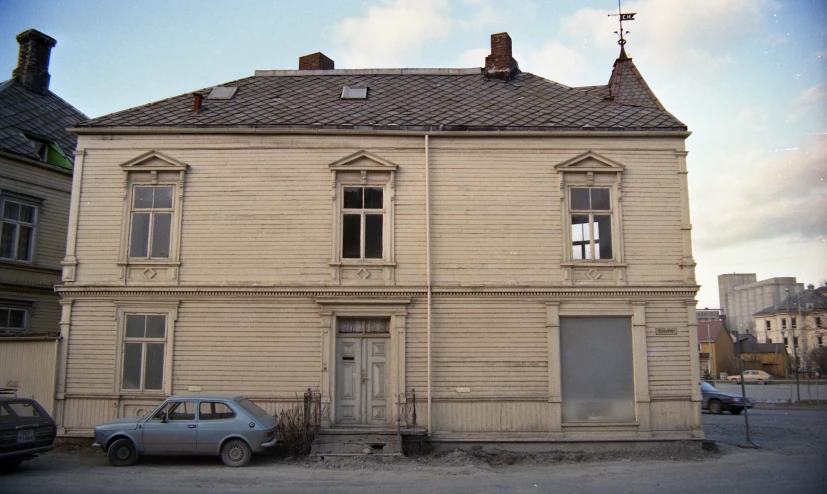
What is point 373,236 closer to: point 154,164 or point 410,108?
point 410,108

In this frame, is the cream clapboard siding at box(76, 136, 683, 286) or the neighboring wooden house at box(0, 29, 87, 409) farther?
the neighboring wooden house at box(0, 29, 87, 409)

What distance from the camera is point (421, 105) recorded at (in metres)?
16.9

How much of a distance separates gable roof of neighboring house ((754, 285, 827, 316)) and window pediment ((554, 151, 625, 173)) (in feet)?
78.4

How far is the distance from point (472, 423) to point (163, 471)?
6.65m

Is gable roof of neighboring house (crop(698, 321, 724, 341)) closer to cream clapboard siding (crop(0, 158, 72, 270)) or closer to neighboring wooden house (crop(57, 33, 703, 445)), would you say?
neighboring wooden house (crop(57, 33, 703, 445))

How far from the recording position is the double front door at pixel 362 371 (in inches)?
586

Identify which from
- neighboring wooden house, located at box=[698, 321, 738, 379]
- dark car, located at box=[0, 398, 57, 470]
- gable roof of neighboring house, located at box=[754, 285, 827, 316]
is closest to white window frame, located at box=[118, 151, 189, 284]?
dark car, located at box=[0, 398, 57, 470]

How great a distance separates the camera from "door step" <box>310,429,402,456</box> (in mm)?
13172

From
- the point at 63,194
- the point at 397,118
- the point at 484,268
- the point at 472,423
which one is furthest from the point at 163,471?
the point at 63,194

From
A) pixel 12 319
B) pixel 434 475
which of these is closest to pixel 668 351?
pixel 434 475

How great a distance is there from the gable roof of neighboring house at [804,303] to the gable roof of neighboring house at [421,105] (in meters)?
23.1

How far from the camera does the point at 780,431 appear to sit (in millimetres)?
18250

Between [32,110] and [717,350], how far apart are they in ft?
239

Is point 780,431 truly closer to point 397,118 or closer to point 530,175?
point 530,175
